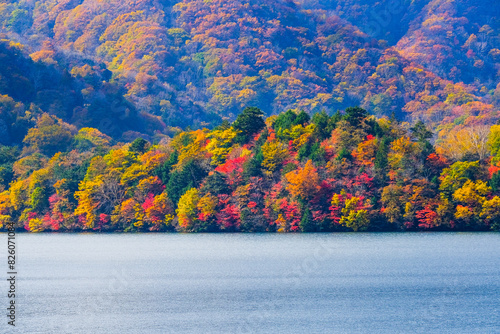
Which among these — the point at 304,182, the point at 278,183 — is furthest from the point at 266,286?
the point at 278,183

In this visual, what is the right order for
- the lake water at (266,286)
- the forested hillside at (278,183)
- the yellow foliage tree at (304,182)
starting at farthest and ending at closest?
the yellow foliage tree at (304,182) < the forested hillside at (278,183) < the lake water at (266,286)

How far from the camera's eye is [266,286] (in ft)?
136

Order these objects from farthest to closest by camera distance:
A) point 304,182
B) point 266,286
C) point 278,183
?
1. point 278,183
2. point 304,182
3. point 266,286

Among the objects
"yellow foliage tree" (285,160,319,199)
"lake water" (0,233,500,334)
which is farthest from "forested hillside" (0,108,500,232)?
"lake water" (0,233,500,334)

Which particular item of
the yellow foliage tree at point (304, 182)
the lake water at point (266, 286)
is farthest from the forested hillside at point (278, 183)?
the lake water at point (266, 286)

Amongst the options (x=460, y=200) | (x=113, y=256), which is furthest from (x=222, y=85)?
(x=113, y=256)

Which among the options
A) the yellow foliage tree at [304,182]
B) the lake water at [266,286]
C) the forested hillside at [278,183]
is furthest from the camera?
the yellow foliage tree at [304,182]

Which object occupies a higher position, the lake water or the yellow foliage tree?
the yellow foliage tree

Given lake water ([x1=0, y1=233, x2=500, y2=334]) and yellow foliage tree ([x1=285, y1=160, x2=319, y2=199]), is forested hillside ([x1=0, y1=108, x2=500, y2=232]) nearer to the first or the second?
yellow foliage tree ([x1=285, y1=160, x2=319, y2=199])

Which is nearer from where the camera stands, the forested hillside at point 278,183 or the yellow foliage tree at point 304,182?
the forested hillside at point 278,183

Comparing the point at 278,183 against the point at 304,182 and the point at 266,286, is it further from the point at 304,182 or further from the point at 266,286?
the point at 266,286

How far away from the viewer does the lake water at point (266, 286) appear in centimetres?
3234

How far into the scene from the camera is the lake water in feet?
106

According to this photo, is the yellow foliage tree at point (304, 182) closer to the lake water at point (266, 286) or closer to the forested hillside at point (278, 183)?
the forested hillside at point (278, 183)
